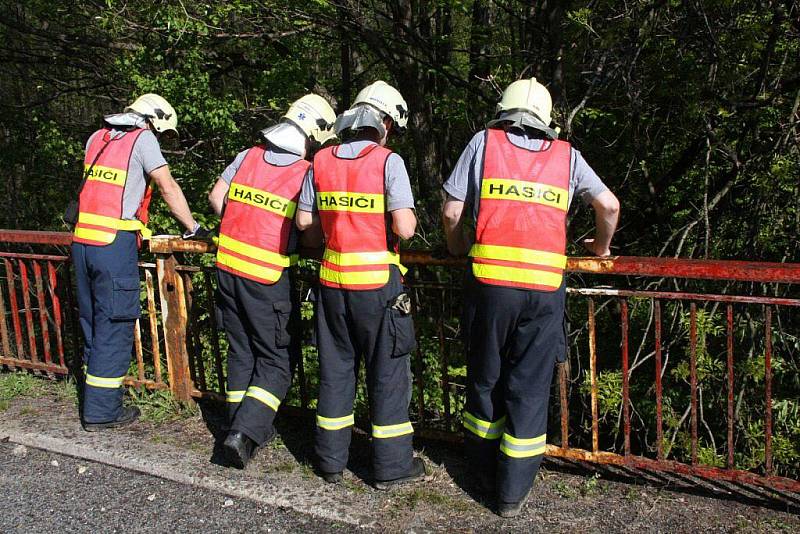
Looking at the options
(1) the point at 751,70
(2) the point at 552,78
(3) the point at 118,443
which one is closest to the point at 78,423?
(3) the point at 118,443

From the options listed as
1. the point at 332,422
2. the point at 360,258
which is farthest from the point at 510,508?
the point at 360,258

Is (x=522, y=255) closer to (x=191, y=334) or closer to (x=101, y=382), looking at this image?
(x=191, y=334)

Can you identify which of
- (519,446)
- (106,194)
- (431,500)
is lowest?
(431,500)

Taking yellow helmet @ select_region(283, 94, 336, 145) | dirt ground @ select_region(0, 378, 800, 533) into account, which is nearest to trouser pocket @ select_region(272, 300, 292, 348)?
dirt ground @ select_region(0, 378, 800, 533)

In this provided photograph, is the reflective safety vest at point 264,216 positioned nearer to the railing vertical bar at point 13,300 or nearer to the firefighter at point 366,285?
the firefighter at point 366,285

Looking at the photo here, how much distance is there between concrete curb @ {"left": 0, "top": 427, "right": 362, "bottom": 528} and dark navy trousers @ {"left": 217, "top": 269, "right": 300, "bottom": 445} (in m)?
0.26

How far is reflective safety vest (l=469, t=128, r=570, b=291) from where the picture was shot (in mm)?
2691

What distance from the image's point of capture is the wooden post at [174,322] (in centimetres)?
396

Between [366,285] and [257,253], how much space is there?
2.12ft

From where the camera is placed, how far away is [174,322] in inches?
159

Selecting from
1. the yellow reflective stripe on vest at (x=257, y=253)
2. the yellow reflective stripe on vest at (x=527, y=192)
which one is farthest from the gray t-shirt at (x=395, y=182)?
the yellow reflective stripe on vest at (x=257, y=253)

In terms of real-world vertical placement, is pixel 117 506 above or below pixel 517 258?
below

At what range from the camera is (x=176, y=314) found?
402 centimetres

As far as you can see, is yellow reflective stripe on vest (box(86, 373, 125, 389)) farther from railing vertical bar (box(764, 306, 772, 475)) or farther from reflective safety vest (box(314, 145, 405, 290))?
railing vertical bar (box(764, 306, 772, 475))
